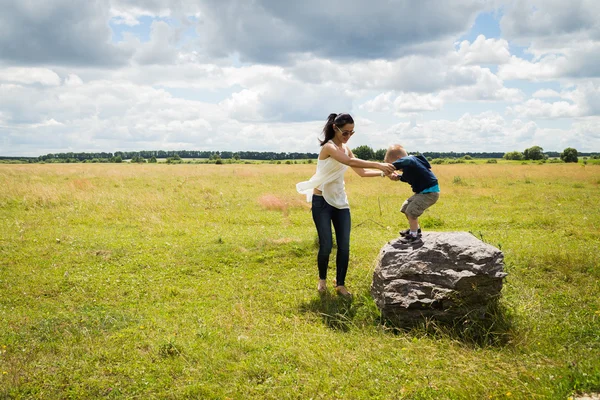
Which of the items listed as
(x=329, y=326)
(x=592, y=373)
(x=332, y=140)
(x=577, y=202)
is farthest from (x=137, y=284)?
(x=577, y=202)

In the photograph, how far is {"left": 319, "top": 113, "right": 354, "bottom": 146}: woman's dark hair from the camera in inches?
263

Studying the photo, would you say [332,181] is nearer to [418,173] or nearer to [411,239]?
→ [418,173]

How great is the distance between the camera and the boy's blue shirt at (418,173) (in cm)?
651

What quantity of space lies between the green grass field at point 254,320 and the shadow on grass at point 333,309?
1.2 inches

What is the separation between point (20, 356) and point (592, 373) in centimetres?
687

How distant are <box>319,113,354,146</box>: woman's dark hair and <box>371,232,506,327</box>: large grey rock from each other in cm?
228

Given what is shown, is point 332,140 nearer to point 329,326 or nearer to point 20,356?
point 329,326

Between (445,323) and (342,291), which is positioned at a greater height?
(342,291)

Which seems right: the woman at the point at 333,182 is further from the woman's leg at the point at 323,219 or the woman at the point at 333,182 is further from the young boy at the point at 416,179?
the young boy at the point at 416,179

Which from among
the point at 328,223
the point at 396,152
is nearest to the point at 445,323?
the point at 328,223

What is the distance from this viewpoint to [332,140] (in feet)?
22.6

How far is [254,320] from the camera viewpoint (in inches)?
263

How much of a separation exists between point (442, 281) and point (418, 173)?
5.63 ft

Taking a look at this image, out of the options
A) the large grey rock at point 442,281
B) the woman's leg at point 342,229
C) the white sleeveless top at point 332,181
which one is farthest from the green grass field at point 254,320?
the white sleeveless top at point 332,181
